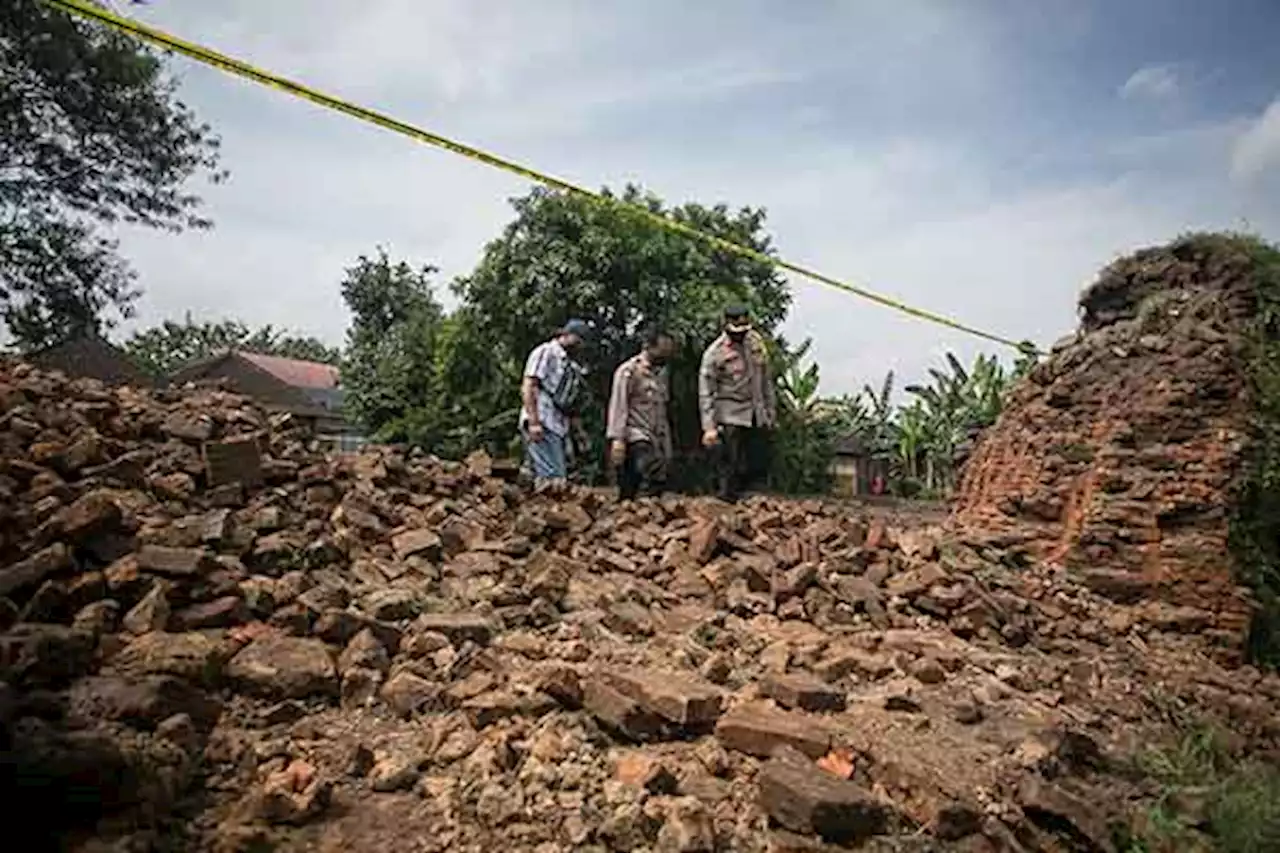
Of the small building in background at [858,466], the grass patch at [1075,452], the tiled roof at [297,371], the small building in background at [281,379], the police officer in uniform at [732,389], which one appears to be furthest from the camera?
the tiled roof at [297,371]

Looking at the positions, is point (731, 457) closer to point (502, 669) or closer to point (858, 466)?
point (502, 669)

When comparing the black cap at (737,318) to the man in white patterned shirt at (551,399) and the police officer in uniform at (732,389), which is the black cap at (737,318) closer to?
the police officer in uniform at (732,389)

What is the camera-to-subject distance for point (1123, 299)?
632 centimetres

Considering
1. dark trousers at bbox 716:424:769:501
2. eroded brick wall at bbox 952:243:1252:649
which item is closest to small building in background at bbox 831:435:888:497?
eroded brick wall at bbox 952:243:1252:649

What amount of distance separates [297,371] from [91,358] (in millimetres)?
19862

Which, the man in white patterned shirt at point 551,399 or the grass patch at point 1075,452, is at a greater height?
the man in white patterned shirt at point 551,399

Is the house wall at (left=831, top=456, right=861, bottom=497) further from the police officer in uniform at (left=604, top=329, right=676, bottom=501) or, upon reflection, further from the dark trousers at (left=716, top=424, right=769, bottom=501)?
the police officer in uniform at (left=604, top=329, right=676, bottom=501)

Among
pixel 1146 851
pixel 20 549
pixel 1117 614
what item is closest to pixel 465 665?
pixel 20 549

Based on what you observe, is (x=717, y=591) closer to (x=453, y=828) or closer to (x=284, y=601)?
(x=284, y=601)

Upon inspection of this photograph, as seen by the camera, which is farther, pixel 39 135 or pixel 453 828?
pixel 39 135

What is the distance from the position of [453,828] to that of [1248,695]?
3936mm

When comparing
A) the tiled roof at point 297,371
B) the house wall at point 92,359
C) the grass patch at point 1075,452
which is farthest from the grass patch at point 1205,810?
the tiled roof at point 297,371

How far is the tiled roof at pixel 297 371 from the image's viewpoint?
29.1m

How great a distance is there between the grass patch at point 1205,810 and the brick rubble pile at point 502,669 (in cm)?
9
